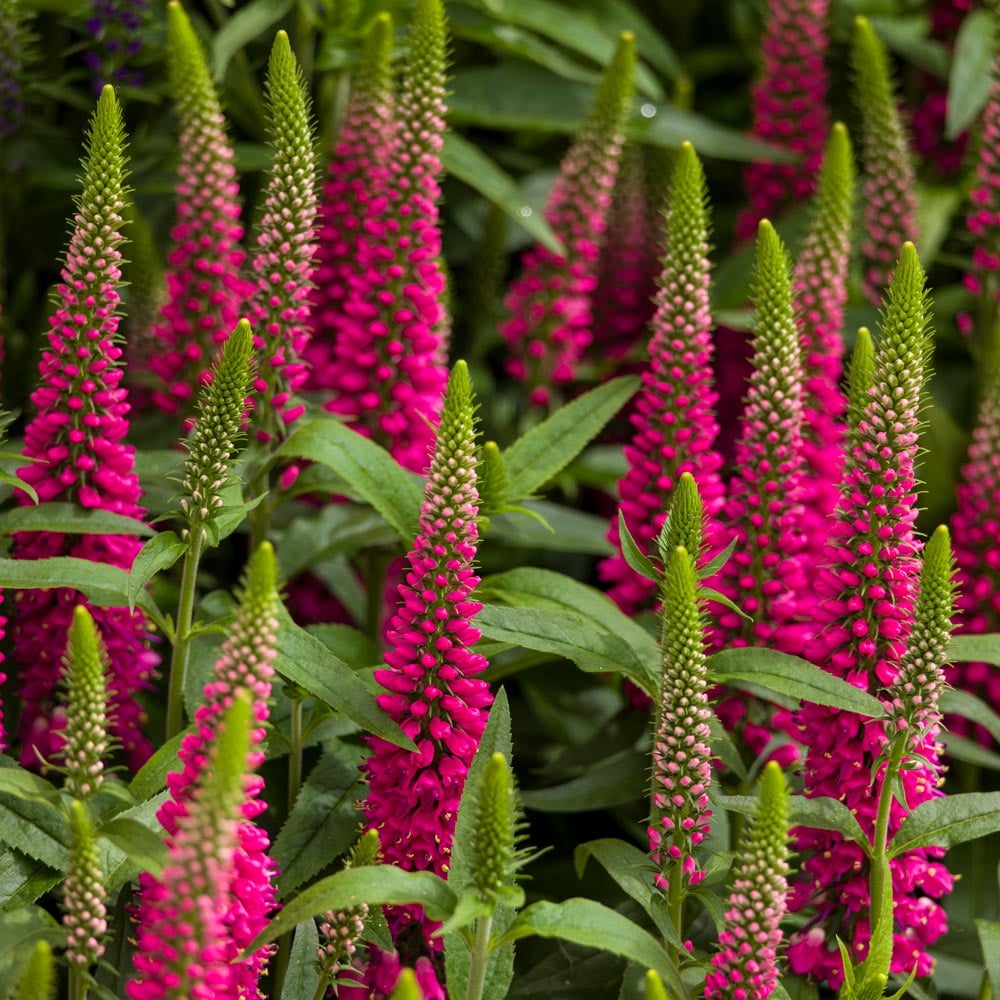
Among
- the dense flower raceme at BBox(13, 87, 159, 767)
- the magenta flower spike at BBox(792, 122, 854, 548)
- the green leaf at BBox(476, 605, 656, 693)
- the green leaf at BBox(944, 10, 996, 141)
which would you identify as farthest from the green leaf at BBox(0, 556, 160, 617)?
the green leaf at BBox(944, 10, 996, 141)

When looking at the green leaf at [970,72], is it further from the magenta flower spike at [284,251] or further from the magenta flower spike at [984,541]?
the magenta flower spike at [284,251]

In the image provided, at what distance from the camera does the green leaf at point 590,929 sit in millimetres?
1734

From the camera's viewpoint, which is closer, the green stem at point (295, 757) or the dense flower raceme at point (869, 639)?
the dense flower raceme at point (869, 639)

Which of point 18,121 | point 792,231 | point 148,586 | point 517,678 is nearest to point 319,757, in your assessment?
point 148,586

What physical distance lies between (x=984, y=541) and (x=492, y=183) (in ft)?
3.92

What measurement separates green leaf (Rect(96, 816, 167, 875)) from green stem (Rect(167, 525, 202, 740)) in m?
0.41

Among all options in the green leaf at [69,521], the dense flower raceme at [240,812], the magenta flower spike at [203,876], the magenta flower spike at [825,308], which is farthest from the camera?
the magenta flower spike at [825,308]

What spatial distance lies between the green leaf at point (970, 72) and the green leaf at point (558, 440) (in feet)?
3.99

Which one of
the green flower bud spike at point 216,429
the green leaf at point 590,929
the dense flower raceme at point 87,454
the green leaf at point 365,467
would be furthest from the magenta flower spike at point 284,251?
the green leaf at point 590,929

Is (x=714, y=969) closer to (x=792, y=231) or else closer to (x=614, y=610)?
(x=614, y=610)

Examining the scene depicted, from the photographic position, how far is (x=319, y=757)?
8.11 ft

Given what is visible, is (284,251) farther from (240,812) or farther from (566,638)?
(240,812)

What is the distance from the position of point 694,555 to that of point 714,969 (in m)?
0.52

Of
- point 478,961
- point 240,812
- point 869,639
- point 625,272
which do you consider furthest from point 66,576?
point 625,272
